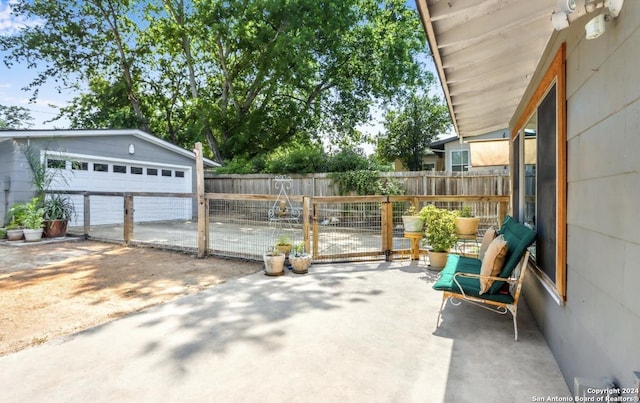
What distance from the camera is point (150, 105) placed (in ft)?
61.0

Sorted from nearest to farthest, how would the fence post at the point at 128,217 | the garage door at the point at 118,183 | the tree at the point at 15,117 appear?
the fence post at the point at 128,217, the garage door at the point at 118,183, the tree at the point at 15,117

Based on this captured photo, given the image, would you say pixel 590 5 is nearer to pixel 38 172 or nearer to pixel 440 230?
pixel 440 230

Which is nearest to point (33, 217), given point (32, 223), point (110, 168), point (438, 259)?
point (32, 223)

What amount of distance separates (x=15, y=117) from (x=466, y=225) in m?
33.4

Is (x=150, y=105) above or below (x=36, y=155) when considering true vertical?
above

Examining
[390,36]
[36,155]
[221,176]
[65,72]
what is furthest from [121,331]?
[65,72]

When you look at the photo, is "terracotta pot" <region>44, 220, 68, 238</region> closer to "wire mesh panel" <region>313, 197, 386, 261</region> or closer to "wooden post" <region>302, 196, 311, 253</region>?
"wire mesh panel" <region>313, 197, 386, 261</region>

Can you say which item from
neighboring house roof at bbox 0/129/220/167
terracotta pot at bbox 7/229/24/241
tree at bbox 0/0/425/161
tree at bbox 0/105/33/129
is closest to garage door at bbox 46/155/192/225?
neighboring house roof at bbox 0/129/220/167

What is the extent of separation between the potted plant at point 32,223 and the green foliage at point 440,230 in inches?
313

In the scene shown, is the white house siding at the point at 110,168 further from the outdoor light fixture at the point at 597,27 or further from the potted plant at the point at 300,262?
the outdoor light fixture at the point at 597,27

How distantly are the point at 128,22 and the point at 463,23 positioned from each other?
19439 millimetres

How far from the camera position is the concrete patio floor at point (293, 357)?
2049mm

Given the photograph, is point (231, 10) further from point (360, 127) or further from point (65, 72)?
point (65, 72)

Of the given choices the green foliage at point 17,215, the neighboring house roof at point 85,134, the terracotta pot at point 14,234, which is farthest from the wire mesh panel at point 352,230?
the neighboring house roof at point 85,134
